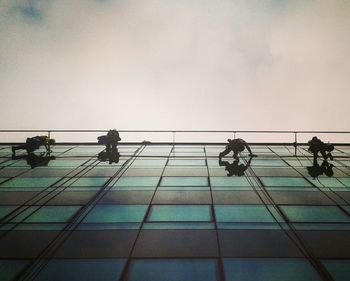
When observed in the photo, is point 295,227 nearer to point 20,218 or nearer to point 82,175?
point 20,218

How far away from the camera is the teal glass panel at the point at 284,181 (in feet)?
48.7

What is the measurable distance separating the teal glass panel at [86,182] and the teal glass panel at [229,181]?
5.79 metres

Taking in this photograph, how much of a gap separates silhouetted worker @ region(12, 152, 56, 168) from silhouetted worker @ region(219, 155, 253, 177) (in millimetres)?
11399

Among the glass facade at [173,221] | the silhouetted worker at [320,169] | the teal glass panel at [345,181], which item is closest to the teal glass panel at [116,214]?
the glass facade at [173,221]

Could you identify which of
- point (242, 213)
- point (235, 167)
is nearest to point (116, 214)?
point (242, 213)

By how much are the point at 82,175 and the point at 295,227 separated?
1132 cm

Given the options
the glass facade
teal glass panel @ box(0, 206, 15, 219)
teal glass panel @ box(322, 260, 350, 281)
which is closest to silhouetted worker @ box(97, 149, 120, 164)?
the glass facade

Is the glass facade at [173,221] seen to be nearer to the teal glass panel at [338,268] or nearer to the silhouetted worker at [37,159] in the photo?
the teal glass panel at [338,268]

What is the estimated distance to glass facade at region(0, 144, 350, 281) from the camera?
26.2 ft

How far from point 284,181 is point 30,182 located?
13.4 meters

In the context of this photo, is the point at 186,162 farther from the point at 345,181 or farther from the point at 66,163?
the point at 345,181

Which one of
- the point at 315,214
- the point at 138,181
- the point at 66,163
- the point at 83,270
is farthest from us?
the point at 66,163

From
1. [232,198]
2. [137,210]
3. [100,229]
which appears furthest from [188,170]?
[100,229]

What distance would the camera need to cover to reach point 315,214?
11.4 m
